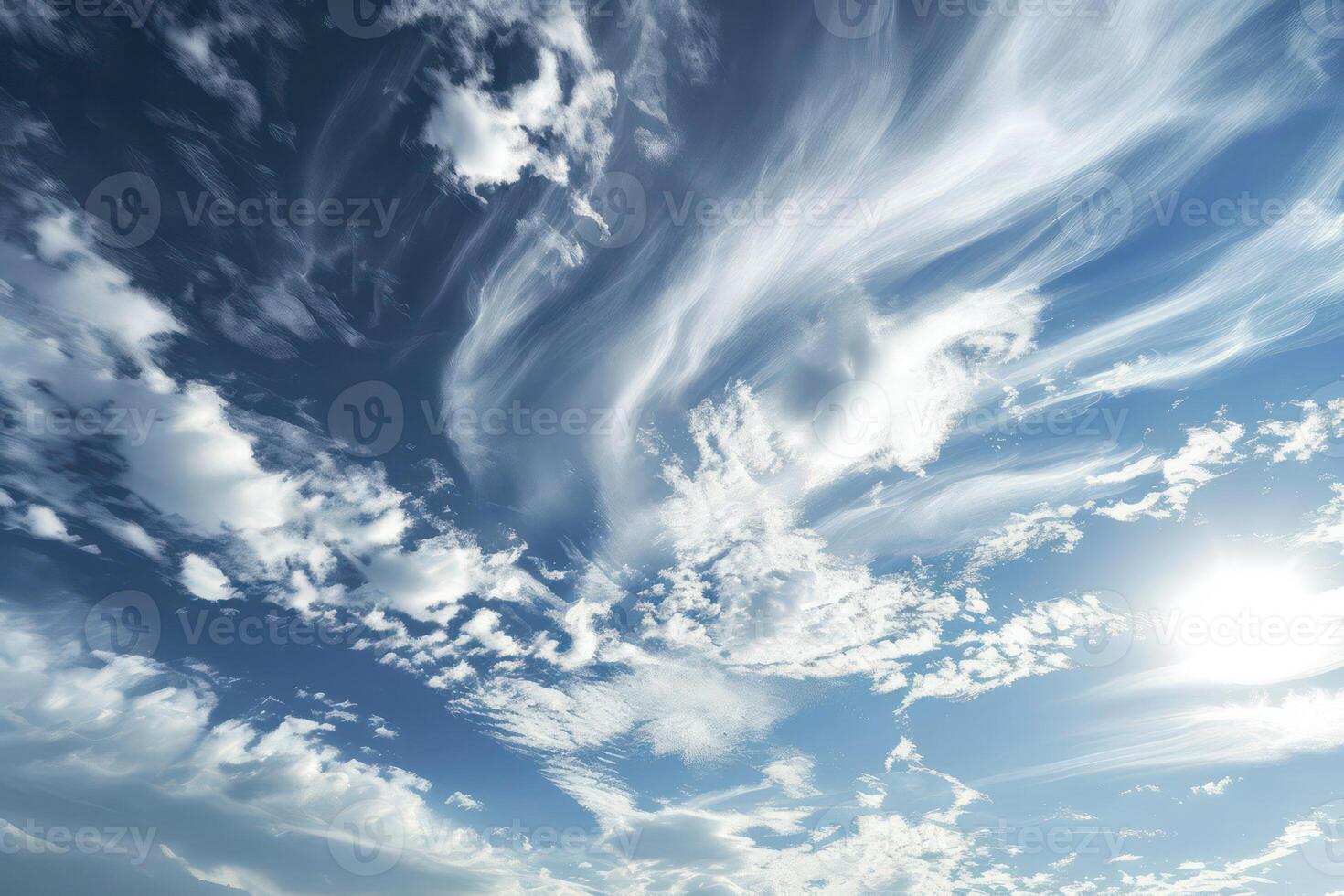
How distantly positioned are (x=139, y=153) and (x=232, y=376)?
28.7 ft

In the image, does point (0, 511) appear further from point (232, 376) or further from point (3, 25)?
point (3, 25)

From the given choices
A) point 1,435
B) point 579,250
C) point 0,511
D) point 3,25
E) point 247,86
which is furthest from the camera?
point 0,511

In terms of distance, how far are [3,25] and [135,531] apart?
75.8ft

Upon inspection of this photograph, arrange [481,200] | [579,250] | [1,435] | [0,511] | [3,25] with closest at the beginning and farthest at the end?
[3,25], [481,200], [579,250], [1,435], [0,511]

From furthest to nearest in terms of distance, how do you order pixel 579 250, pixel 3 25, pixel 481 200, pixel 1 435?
pixel 1 435, pixel 579 250, pixel 481 200, pixel 3 25

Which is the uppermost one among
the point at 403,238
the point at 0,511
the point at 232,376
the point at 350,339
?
the point at 403,238

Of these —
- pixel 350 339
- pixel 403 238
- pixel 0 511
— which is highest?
pixel 403 238

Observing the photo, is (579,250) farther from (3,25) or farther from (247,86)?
(3,25)

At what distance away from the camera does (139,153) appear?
1612 cm

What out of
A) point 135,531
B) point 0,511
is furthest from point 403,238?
point 0,511

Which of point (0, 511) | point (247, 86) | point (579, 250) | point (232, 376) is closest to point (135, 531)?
point (0, 511)

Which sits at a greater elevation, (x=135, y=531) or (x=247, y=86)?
(x=247, y=86)

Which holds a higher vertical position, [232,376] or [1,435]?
[232,376]

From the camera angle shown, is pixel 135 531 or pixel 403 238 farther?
pixel 135 531
